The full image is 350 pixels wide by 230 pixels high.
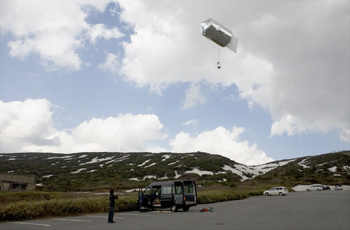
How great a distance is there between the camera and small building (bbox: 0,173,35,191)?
40094mm

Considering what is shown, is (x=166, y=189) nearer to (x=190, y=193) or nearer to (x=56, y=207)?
(x=190, y=193)

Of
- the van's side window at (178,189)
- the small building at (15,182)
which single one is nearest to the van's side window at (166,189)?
the van's side window at (178,189)

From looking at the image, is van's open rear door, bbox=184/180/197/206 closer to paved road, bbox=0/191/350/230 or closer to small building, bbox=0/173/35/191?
paved road, bbox=0/191/350/230

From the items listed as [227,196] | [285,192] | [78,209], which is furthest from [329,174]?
[78,209]

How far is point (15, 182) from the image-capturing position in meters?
42.1

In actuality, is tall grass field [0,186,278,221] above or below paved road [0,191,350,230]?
above

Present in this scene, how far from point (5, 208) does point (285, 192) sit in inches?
1516

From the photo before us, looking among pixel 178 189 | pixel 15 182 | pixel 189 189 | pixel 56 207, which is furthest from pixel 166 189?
pixel 15 182

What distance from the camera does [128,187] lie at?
49.7 m

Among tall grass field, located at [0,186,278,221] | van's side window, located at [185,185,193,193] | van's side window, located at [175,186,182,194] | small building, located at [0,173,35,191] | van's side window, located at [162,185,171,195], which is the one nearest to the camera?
tall grass field, located at [0,186,278,221]

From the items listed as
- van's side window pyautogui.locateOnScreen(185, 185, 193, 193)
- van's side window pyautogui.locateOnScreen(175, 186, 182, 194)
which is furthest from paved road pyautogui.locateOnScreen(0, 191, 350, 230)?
van's side window pyautogui.locateOnScreen(185, 185, 193, 193)

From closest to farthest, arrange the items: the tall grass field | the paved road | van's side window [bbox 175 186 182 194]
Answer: the paved road, the tall grass field, van's side window [bbox 175 186 182 194]

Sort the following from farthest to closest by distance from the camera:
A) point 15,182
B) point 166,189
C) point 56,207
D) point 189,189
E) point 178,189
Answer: point 15,182
point 189,189
point 166,189
point 178,189
point 56,207

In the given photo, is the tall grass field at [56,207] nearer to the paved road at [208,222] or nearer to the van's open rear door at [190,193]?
the paved road at [208,222]
